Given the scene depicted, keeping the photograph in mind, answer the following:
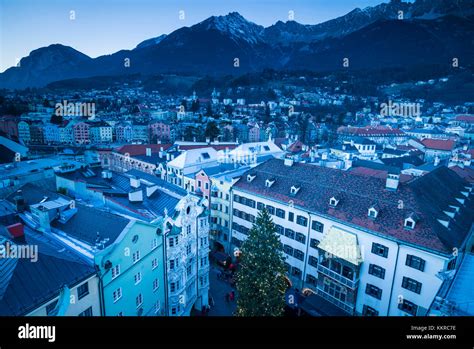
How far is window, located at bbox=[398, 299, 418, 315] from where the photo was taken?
12898 mm

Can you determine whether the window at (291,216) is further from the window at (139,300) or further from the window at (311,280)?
the window at (139,300)

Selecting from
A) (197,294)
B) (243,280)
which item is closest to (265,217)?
(243,280)

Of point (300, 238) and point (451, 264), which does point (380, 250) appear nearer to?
point (451, 264)

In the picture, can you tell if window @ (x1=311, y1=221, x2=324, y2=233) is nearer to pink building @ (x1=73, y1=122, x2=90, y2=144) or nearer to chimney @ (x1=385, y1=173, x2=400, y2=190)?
chimney @ (x1=385, y1=173, x2=400, y2=190)

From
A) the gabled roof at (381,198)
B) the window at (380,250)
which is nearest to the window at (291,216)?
the gabled roof at (381,198)

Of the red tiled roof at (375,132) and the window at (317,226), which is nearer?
the window at (317,226)

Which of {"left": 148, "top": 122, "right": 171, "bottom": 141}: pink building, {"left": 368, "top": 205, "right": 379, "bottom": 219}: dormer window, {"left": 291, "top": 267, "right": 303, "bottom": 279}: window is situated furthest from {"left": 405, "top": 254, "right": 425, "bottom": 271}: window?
{"left": 148, "top": 122, "right": 171, "bottom": 141}: pink building

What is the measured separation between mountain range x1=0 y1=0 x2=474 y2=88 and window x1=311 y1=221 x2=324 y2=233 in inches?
365

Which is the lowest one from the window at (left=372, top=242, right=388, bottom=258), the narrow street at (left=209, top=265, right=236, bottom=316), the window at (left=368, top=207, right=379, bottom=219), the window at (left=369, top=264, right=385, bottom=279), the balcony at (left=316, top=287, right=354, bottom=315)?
the narrow street at (left=209, top=265, right=236, bottom=316)

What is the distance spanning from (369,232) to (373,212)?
107 centimetres

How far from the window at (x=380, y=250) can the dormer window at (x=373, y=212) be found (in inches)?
53.1

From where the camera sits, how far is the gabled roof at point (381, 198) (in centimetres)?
1318

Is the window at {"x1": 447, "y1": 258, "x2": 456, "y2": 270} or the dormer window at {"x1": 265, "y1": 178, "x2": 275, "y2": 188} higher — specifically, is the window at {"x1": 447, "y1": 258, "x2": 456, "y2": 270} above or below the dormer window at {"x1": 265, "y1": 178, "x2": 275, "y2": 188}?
below

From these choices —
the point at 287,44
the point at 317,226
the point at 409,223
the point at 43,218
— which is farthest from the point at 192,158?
the point at 409,223
